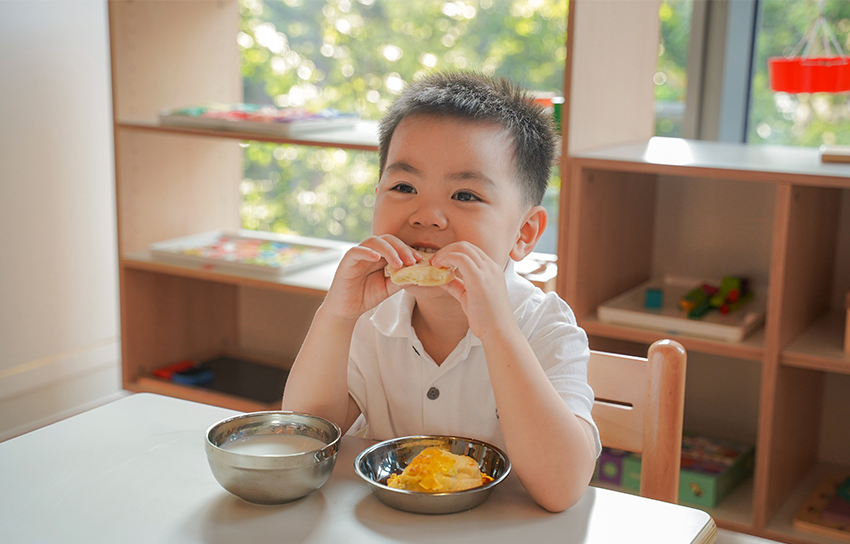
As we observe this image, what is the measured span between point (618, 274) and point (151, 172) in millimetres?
1317

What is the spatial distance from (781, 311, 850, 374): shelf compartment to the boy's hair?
2.57ft

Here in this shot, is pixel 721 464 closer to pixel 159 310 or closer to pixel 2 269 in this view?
pixel 159 310

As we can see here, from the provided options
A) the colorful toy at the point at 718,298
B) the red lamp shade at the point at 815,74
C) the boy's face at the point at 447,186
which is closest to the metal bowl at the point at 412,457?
the boy's face at the point at 447,186

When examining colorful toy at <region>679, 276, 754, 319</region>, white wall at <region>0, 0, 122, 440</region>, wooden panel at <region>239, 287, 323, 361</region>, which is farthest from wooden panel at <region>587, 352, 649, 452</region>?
white wall at <region>0, 0, 122, 440</region>

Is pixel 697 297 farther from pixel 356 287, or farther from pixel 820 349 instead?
pixel 356 287

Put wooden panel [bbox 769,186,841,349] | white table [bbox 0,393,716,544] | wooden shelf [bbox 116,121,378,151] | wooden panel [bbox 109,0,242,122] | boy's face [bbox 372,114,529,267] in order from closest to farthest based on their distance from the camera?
white table [bbox 0,393,716,544] < boy's face [bbox 372,114,529,267] < wooden panel [bbox 769,186,841,349] < wooden shelf [bbox 116,121,378,151] < wooden panel [bbox 109,0,242,122]

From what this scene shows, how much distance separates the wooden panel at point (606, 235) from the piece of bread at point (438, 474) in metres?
0.97

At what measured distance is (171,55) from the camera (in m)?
2.34

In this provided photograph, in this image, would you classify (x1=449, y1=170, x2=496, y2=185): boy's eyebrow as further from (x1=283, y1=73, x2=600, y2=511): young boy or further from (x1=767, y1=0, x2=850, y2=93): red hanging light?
(x1=767, y1=0, x2=850, y2=93): red hanging light

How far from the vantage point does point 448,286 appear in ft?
3.10

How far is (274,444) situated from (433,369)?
297 millimetres

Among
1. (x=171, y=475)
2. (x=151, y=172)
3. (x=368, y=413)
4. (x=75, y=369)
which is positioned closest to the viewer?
(x=171, y=475)

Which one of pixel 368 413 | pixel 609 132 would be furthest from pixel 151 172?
pixel 368 413

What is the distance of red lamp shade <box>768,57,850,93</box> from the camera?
64.9 inches
